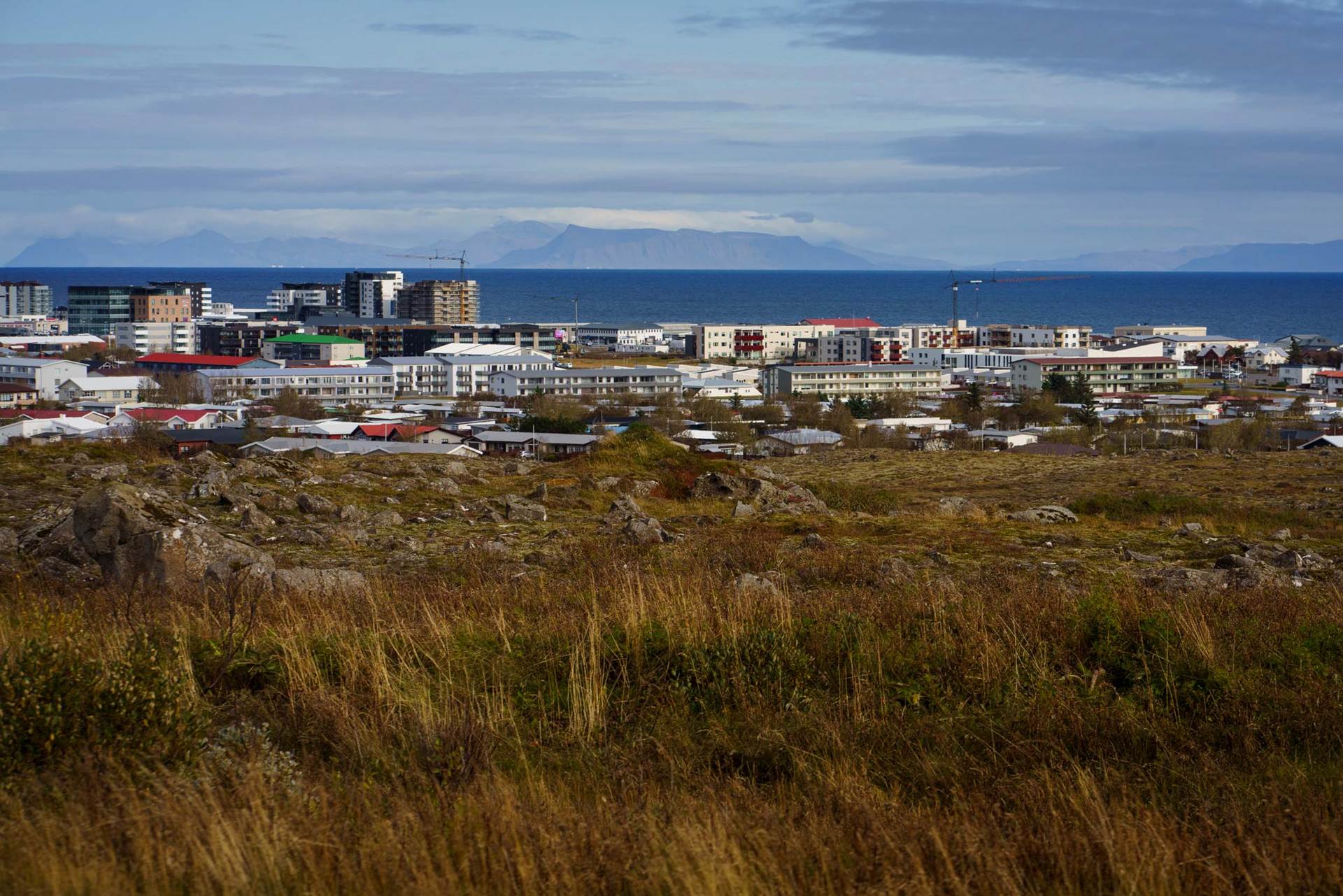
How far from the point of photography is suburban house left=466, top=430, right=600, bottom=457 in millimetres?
36875

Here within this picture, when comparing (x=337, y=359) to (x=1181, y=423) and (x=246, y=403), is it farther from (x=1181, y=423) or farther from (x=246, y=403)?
(x=1181, y=423)

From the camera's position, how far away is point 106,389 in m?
69.2

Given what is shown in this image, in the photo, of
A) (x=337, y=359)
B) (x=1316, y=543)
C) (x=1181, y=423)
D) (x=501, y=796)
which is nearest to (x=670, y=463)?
(x=1316, y=543)

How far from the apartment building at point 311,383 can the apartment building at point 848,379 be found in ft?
88.6

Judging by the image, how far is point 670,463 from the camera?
18.2m

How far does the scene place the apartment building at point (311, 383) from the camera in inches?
2965

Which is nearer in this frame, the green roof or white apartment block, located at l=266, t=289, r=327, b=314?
the green roof

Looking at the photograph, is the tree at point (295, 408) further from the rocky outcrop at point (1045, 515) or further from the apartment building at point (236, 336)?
the apartment building at point (236, 336)

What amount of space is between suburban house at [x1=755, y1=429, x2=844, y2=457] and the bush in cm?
3512

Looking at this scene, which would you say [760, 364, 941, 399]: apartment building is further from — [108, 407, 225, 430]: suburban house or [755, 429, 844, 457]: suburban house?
[108, 407, 225, 430]: suburban house

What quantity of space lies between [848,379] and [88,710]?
8431 centimetres

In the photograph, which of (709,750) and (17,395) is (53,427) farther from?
(709,750)

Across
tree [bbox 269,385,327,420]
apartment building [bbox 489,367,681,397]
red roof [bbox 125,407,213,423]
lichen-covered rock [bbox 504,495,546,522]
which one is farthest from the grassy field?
apartment building [bbox 489,367,681,397]

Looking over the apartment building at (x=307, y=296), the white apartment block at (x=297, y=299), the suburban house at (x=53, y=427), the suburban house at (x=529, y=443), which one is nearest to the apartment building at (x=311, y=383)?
the suburban house at (x=53, y=427)
